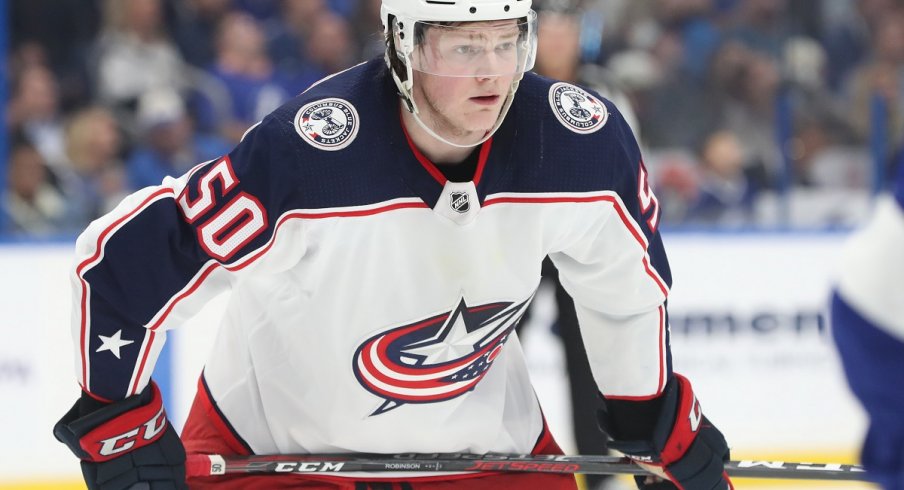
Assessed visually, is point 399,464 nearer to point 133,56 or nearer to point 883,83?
point 133,56

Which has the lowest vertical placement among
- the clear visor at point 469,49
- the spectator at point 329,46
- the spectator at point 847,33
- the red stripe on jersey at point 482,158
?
the spectator at point 847,33

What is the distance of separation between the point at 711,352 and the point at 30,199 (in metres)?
2.26

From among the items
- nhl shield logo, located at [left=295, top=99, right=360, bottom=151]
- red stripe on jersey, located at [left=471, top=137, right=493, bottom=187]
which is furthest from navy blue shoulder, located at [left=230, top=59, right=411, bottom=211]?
red stripe on jersey, located at [left=471, top=137, right=493, bottom=187]

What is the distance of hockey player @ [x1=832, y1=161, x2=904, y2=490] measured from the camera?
108 cm

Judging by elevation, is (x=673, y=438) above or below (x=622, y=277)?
below

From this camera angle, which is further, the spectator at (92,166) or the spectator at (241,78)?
the spectator at (241,78)

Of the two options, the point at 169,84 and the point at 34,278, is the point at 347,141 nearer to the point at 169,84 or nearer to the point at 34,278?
the point at 34,278

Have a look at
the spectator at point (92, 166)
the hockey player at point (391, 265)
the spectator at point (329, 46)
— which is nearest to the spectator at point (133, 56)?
the spectator at point (92, 166)

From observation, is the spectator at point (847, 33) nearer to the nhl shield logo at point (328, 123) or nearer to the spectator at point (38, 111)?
the spectator at point (38, 111)

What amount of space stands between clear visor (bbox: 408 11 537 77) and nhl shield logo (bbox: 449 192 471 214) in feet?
0.56

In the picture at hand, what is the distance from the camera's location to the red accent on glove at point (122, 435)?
1874 mm

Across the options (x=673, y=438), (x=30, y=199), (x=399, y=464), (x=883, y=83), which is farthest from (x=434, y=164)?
(x=883, y=83)

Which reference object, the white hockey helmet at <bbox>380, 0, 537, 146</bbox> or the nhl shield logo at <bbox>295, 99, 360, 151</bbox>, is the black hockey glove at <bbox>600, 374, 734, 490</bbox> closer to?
the white hockey helmet at <bbox>380, 0, 537, 146</bbox>

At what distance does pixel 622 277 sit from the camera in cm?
196
